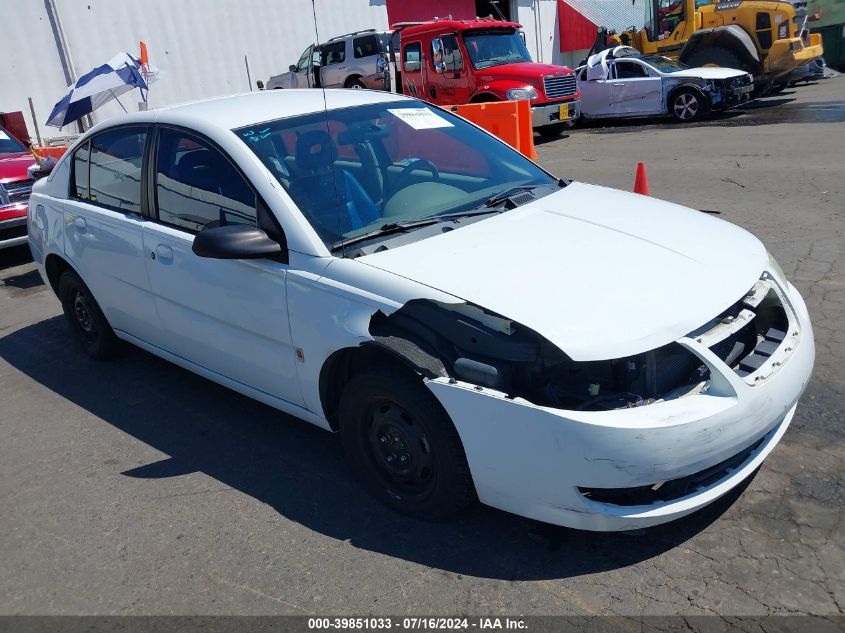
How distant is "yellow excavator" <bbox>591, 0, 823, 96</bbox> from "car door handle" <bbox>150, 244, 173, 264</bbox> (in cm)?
1675

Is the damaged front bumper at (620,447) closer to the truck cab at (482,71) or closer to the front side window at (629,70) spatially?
the truck cab at (482,71)

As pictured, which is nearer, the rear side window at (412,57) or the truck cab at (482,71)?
the truck cab at (482,71)

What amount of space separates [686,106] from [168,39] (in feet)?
40.2

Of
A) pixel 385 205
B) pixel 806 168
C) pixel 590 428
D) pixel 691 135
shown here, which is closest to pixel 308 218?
pixel 385 205

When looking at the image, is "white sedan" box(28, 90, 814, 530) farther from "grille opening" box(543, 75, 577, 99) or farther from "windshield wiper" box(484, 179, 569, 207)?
"grille opening" box(543, 75, 577, 99)

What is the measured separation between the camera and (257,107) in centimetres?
416

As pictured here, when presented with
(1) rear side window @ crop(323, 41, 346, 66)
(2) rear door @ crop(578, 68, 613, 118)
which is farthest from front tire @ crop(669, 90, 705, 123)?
(1) rear side window @ crop(323, 41, 346, 66)

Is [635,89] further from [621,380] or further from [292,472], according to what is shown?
[621,380]

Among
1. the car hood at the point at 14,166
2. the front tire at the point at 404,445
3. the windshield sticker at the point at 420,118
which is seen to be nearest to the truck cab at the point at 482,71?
the car hood at the point at 14,166

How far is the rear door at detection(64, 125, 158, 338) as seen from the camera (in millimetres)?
4469

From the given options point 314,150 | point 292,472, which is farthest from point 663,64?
point 292,472

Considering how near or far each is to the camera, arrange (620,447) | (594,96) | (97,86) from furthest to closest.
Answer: (594,96), (97,86), (620,447)

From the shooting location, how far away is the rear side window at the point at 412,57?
16172 millimetres

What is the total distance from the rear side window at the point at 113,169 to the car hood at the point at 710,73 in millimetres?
13727
